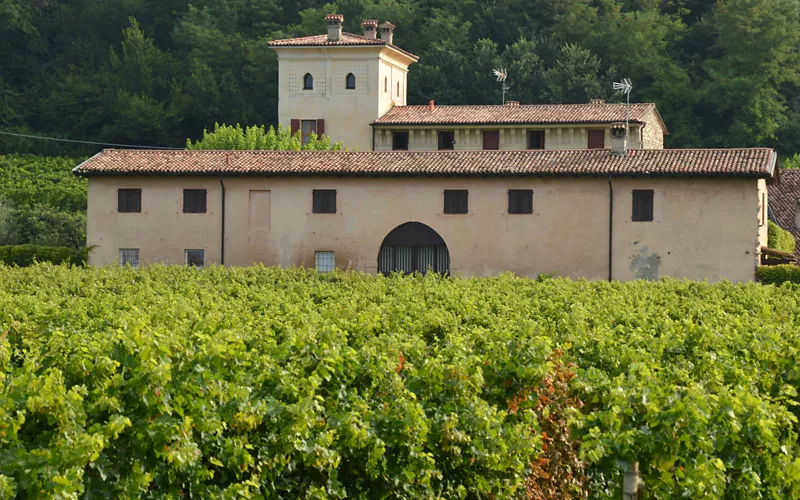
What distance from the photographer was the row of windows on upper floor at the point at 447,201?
3938 centimetres

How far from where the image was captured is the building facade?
38781 millimetres

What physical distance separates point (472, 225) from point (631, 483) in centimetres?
3073

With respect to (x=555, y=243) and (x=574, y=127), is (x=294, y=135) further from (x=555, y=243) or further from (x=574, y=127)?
(x=555, y=243)

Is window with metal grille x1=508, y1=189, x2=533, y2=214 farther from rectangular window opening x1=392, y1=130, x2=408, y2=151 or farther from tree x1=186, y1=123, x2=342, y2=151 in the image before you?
rectangular window opening x1=392, y1=130, x2=408, y2=151

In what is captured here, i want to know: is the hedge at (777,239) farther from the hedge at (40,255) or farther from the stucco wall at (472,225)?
the hedge at (40,255)

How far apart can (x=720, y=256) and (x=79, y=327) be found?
25.2m

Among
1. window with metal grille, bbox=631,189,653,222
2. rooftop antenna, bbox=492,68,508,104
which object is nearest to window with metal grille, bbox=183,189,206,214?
window with metal grille, bbox=631,189,653,222

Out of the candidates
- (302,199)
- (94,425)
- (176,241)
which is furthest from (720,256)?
(94,425)

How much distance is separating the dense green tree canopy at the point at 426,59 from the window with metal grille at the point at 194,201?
33641mm

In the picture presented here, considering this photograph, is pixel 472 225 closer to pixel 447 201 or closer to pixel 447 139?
pixel 447 201

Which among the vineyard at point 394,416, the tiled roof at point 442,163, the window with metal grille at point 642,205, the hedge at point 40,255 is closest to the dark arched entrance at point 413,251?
the tiled roof at point 442,163

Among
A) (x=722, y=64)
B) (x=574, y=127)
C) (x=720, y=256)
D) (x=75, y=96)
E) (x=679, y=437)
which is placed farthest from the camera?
Result: (x=75, y=96)

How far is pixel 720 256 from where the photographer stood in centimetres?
3834

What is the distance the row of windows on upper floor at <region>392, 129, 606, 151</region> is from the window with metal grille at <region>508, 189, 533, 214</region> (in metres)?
17.4
